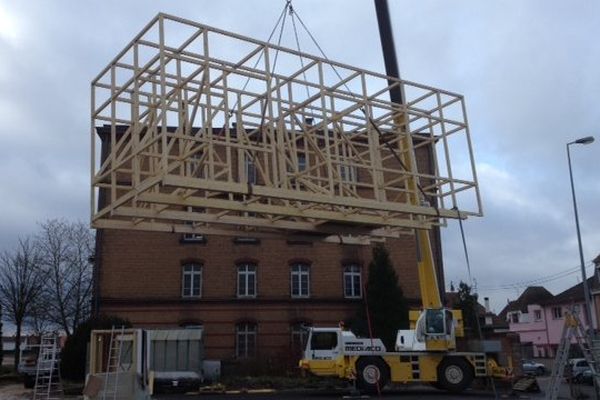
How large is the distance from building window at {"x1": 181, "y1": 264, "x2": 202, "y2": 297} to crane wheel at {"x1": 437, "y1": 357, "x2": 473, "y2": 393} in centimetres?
1650

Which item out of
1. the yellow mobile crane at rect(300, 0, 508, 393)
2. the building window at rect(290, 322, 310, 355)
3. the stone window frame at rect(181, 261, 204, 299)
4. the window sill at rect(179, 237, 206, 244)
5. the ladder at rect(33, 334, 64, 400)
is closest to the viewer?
A: the ladder at rect(33, 334, 64, 400)

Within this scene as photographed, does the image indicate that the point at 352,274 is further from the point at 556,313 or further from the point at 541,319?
the point at 541,319

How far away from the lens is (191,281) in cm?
3709

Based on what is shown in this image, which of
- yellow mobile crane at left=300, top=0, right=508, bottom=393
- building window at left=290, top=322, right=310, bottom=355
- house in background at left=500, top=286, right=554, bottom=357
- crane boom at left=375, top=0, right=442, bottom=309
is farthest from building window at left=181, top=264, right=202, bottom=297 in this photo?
house in background at left=500, top=286, right=554, bottom=357

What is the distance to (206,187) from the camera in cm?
1133

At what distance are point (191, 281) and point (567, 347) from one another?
79.4ft

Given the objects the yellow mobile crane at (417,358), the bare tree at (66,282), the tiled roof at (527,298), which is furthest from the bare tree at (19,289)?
the tiled roof at (527,298)

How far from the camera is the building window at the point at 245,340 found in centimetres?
3653

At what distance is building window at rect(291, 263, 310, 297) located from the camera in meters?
37.9

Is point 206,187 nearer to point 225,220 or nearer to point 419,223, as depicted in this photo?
point 225,220

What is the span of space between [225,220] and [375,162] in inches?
137

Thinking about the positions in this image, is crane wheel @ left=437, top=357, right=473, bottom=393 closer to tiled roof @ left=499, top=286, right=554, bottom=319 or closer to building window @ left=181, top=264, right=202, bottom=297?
building window @ left=181, top=264, right=202, bottom=297

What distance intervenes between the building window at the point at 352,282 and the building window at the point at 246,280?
17.5ft

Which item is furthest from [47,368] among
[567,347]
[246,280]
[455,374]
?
[567,347]
